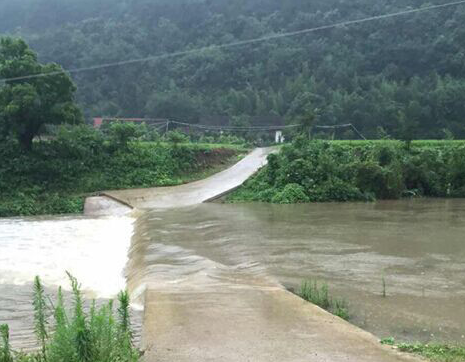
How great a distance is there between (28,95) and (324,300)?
64.0 feet

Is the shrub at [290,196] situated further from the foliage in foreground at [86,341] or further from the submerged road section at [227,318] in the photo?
the foliage in foreground at [86,341]

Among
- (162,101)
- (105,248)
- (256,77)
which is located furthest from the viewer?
(256,77)

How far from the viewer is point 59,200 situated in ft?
72.5

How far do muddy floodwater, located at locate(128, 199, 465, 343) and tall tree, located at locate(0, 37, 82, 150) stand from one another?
9863 millimetres

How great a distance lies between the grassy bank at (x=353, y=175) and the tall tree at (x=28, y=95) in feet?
31.1

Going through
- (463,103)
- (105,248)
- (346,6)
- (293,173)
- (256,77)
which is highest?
(346,6)

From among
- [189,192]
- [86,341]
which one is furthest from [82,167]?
[86,341]

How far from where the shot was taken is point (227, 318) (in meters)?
6.44

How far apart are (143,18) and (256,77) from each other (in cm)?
2572

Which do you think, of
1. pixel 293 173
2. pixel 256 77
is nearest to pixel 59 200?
pixel 293 173

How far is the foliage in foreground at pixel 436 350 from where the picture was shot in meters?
5.02

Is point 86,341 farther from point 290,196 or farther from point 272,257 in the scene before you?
point 290,196

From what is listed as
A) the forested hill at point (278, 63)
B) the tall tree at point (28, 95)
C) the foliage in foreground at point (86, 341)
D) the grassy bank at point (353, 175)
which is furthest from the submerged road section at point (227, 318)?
the forested hill at point (278, 63)

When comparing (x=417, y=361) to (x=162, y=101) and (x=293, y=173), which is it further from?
(x=162, y=101)
